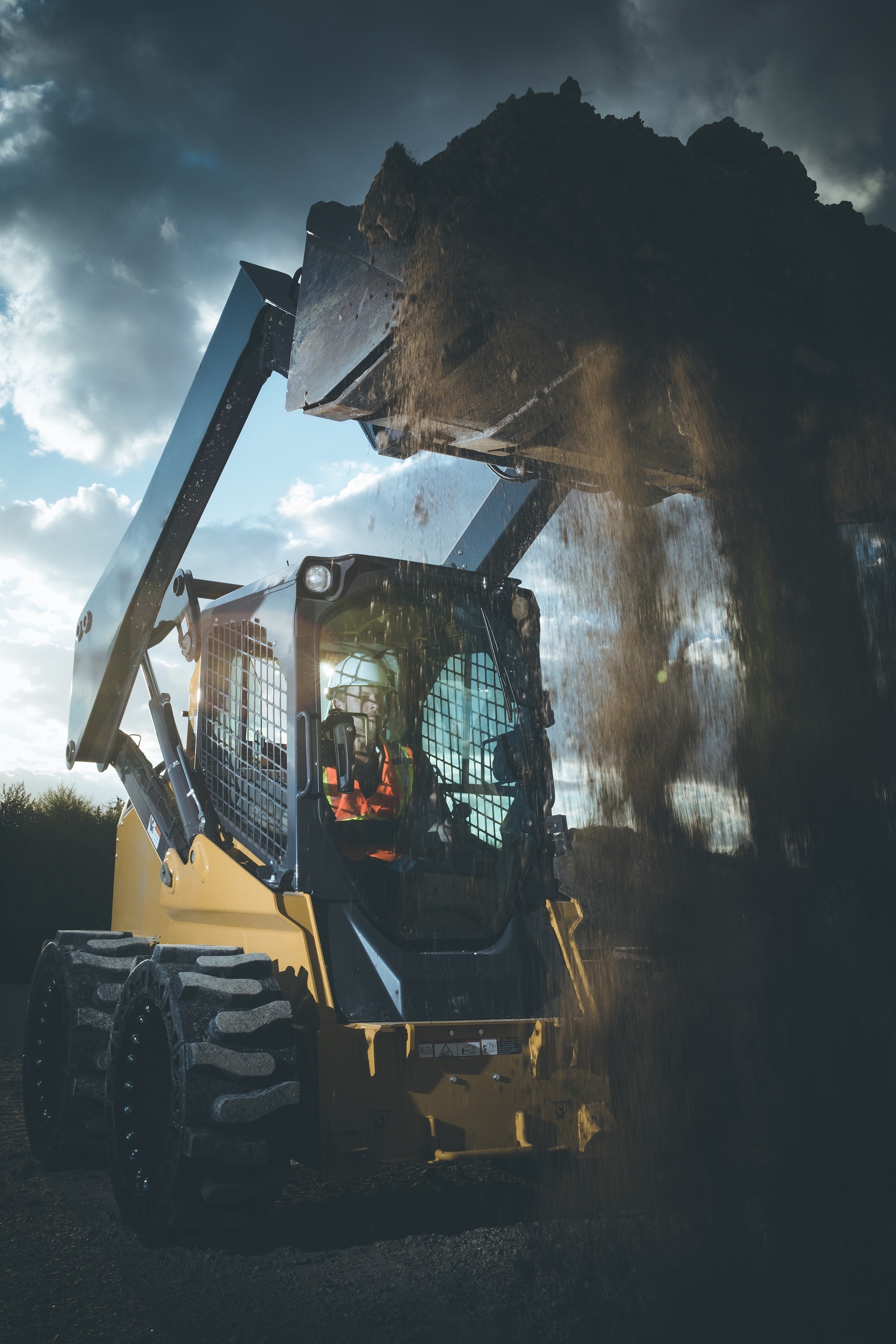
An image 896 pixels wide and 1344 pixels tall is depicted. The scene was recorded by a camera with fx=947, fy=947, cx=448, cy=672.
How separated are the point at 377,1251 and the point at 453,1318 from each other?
0.58 metres

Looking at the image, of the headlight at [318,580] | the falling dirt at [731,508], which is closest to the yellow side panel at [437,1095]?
the falling dirt at [731,508]

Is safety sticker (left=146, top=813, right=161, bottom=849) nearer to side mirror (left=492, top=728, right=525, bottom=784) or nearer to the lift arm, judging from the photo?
the lift arm

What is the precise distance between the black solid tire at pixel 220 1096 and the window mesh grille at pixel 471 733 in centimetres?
102

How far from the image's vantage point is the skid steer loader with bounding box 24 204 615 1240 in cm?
297

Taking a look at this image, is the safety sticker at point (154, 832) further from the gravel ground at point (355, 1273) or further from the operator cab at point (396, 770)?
the gravel ground at point (355, 1273)

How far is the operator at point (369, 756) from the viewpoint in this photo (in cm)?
367

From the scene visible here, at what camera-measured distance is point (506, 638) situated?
4.02 metres

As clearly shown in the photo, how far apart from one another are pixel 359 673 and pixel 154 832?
148 centimetres

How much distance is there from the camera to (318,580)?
3.50 m

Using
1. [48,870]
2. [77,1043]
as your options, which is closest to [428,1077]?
[77,1043]

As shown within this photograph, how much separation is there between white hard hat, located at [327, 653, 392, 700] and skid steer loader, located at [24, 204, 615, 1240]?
12 mm

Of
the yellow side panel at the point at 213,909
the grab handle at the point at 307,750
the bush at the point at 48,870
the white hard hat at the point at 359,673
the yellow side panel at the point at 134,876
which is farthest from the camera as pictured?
the bush at the point at 48,870

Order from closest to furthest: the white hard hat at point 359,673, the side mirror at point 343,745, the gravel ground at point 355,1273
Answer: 1. the gravel ground at point 355,1273
2. the side mirror at point 343,745
3. the white hard hat at point 359,673

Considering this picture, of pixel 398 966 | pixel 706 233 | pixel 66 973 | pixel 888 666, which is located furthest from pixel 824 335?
pixel 66 973
